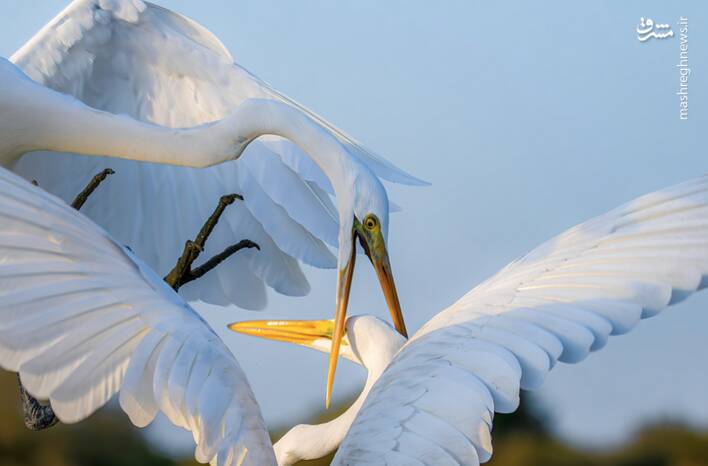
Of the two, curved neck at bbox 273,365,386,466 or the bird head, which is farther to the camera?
curved neck at bbox 273,365,386,466

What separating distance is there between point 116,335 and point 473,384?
0.56 meters

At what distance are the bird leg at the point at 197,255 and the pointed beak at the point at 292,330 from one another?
19 cm

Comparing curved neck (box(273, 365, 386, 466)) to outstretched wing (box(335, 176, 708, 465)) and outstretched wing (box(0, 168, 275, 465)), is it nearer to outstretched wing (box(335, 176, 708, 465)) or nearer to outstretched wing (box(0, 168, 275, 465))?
outstretched wing (box(335, 176, 708, 465))

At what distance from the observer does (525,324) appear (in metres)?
2.14

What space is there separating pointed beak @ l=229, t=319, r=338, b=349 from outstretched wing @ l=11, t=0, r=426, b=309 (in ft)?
0.80

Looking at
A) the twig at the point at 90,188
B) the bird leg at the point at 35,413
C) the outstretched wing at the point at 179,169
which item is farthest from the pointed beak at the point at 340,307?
the twig at the point at 90,188

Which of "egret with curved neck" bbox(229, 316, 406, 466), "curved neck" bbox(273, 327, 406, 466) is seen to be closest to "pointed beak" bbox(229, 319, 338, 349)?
"egret with curved neck" bbox(229, 316, 406, 466)

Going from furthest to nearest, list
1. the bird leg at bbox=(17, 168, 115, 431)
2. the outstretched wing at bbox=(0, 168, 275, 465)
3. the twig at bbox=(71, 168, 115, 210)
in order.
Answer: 1. the twig at bbox=(71, 168, 115, 210)
2. the bird leg at bbox=(17, 168, 115, 431)
3. the outstretched wing at bbox=(0, 168, 275, 465)

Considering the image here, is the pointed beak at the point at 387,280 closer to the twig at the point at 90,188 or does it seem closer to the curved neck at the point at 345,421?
the curved neck at the point at 345,421

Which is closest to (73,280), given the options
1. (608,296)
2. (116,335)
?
(116,335)

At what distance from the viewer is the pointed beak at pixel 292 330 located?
351 centimetres

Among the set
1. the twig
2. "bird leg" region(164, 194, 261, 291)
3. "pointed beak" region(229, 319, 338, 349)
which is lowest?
"pointed beak" region(229, 319, 338, 349)

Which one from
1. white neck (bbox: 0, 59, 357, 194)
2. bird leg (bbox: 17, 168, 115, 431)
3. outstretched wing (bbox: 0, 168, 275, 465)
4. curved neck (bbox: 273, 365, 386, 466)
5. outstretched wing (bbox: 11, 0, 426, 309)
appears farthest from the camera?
outstretched wing (bbox: 11, 0, 426, 309)

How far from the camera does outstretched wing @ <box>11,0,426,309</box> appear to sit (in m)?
3.60
